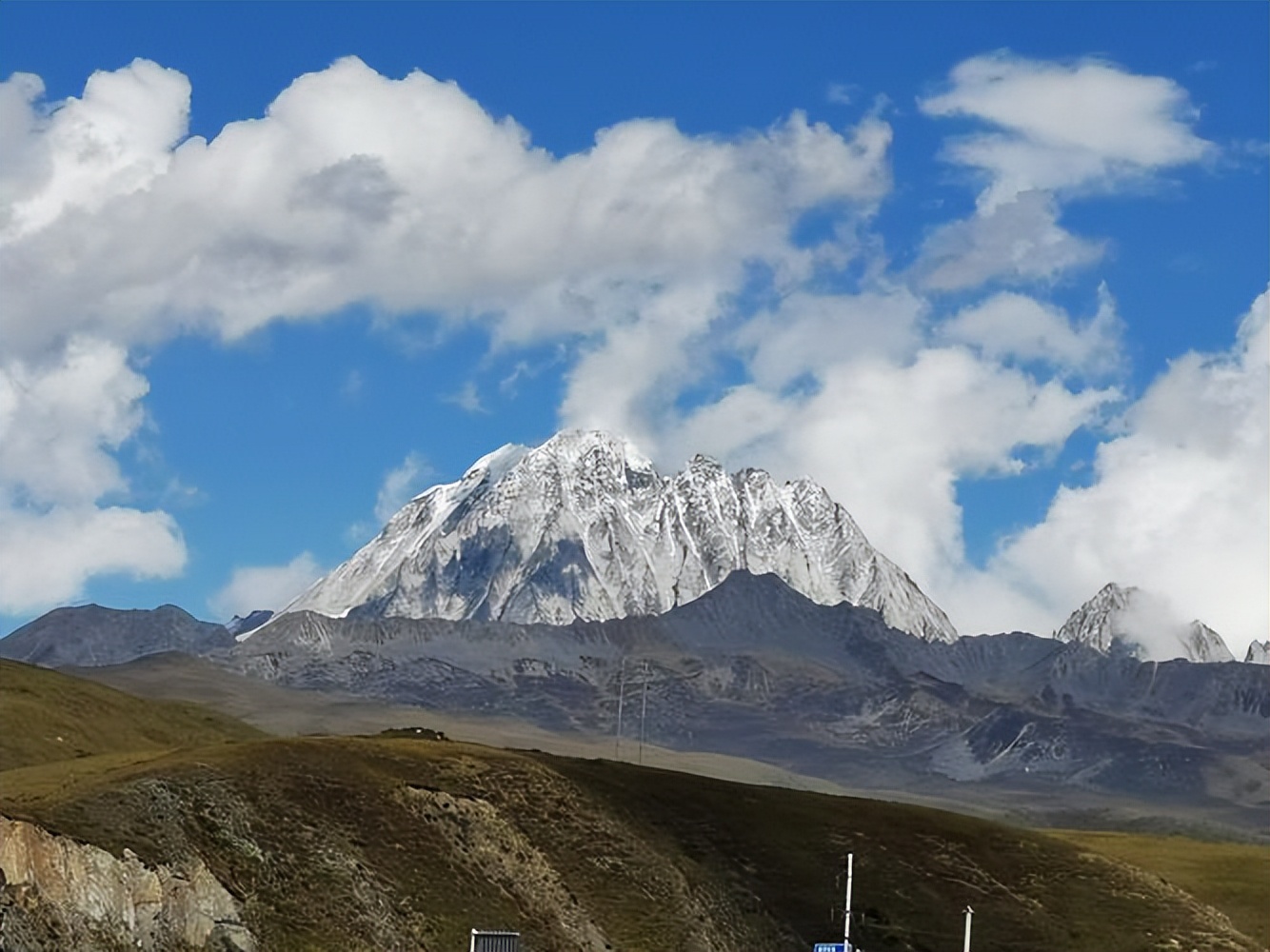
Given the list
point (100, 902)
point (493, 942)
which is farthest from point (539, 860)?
point (493, 942)

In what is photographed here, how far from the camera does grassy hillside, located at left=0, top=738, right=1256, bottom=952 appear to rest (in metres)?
141

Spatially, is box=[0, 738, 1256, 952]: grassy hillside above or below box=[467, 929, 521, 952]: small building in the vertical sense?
above

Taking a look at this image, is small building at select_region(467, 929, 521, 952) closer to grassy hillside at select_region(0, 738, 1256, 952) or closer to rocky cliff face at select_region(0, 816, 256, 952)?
grassy hillside at select_region(0, 738, 1256, 952)

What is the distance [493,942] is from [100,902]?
78.9 feet

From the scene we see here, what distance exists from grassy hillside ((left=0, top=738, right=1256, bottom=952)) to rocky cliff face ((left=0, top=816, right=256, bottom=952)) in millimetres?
2602

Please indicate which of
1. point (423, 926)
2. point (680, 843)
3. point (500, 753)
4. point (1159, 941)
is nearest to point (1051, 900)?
point (1159, 941)

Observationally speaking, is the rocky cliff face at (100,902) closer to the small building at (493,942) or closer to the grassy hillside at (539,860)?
the grassy hillside at (539,860)

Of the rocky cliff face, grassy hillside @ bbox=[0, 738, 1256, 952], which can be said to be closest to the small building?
grassy hillside @ bbox=[0, 738, 1256, 952]

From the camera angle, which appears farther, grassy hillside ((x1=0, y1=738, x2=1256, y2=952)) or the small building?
grassy hillside ((x1=0, y1=738, x2=1256, y2=952))

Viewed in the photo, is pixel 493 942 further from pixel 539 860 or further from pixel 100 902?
pixel 539 860

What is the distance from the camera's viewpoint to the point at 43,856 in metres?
120

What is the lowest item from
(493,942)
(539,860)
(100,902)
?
(493,942)

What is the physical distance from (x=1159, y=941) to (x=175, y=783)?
81.8 m

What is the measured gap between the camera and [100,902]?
12219 centimetres
